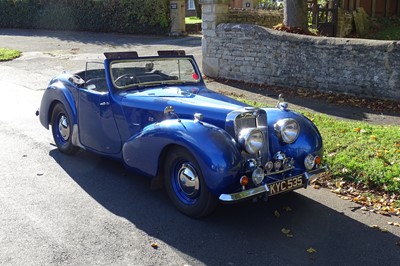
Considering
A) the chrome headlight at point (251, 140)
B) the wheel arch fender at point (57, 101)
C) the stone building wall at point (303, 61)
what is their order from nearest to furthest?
the chrome headlight at point (251, 140) < the wheel arch fender at point (57, 101) < the stone building wall at point (303, 61)

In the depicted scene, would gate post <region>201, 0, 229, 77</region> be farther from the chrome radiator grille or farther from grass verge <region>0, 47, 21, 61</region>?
grass verge <region>0, 47, 21, 61</region>

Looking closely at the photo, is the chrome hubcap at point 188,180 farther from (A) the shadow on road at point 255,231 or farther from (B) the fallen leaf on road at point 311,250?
(B) the fallen leaf on road at point 311,250

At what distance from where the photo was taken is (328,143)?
21.6 ft

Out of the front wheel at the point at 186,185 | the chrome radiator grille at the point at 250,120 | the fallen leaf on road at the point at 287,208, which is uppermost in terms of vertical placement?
the chrome radiator grille at the point at 250,120

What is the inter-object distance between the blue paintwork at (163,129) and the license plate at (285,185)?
199 millimetres

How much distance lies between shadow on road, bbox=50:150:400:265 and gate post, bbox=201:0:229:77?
754 centimetres

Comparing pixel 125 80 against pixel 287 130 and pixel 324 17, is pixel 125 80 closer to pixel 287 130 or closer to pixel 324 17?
pixel 287 130

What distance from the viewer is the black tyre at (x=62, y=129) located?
6.42 metres

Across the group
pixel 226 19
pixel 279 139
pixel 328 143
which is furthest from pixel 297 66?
pixel 279 139

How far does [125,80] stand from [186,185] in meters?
1.78

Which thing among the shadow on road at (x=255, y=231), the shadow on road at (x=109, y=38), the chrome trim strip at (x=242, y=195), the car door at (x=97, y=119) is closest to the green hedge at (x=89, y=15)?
the shadow on road at (x=109, y=38)

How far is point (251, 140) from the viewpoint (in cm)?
434

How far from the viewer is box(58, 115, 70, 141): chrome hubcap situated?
6500 millimetres

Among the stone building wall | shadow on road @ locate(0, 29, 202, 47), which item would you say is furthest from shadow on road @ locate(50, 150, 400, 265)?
shadow on road @ locate(0, 29, 202, 47)
